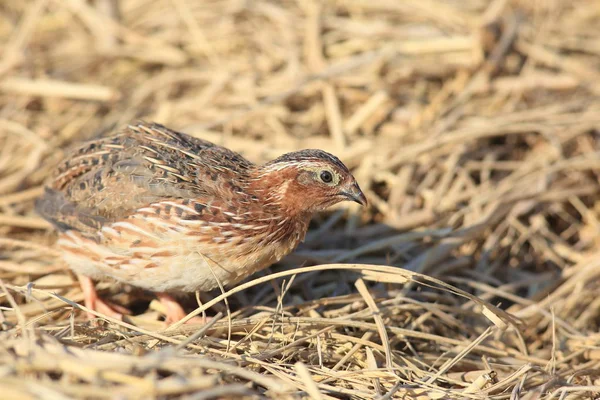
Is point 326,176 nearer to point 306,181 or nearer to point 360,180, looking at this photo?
point 306,181

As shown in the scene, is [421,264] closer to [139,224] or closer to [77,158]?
[139,224]

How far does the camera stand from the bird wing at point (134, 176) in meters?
4.68

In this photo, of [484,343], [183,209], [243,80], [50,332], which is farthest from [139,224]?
[243,80]

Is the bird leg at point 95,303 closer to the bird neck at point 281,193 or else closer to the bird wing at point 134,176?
the bird wing at point 134,176

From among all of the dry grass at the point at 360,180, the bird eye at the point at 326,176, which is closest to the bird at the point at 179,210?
the bird eye at the point at 326,176

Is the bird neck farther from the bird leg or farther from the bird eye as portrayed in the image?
the bird leg

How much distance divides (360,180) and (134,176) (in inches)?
96.4

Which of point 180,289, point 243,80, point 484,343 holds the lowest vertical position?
point 484,343

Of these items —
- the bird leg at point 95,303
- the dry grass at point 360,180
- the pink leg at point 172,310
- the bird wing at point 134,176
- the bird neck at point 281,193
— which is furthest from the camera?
the bird leg at point 95,303

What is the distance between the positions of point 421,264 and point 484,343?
822mm

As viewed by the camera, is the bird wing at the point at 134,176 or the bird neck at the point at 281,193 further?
the bird neck at the point at 281,193

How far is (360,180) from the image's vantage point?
255 inches

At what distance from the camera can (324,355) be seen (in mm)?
4578

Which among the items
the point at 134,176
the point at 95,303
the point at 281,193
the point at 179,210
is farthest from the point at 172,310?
the point at 281,193
